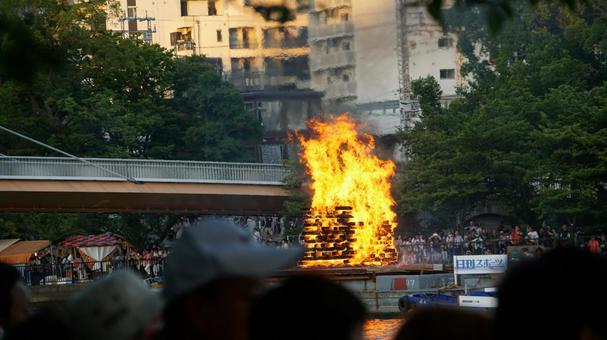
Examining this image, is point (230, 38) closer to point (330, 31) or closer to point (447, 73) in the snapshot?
point (447, 73)

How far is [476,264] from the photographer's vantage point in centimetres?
4500

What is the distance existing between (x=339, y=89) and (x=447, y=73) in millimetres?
27868

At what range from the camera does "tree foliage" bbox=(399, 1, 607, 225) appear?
55.6 m

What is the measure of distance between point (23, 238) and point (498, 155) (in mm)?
21621

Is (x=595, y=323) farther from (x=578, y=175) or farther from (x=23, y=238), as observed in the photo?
(x=23, y=238)

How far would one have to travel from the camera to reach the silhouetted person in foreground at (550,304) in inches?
199

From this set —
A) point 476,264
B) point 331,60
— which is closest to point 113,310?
point 476,264

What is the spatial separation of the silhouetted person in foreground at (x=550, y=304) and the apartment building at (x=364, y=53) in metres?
48.8

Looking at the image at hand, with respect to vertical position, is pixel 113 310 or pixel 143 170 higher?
pixel 143 170

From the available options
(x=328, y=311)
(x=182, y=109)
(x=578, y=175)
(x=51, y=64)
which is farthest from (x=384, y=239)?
(x=328, y=311)

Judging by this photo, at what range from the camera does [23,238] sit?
6850cm

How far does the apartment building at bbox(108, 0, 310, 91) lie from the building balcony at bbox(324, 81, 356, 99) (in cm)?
102

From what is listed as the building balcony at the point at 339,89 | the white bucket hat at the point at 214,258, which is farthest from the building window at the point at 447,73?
the white bucket hat at the point at 214,258

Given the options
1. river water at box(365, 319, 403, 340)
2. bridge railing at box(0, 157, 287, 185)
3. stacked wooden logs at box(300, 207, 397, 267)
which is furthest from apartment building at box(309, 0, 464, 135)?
river water at box(365, 319, 403, 340)
